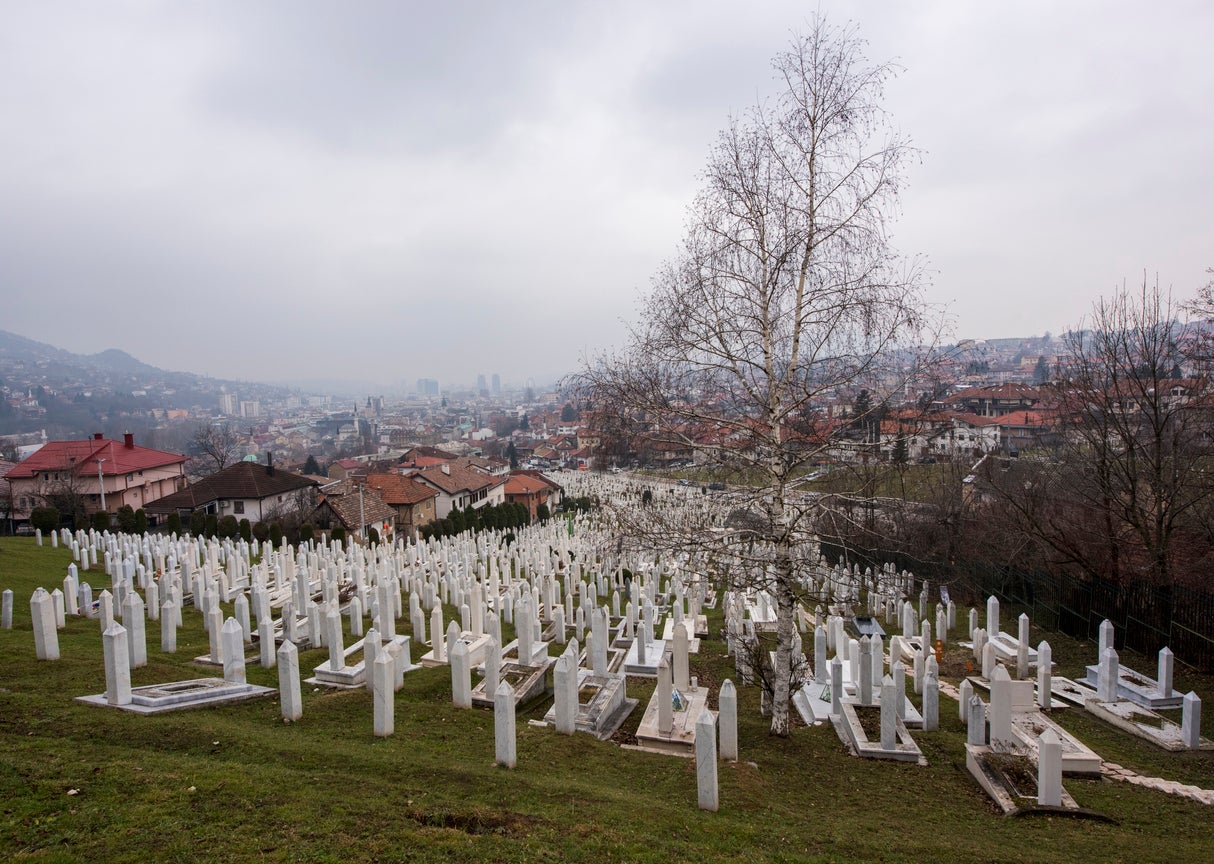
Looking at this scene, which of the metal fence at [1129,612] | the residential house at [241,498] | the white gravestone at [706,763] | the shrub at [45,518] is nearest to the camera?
the white gravestone at [706,763]

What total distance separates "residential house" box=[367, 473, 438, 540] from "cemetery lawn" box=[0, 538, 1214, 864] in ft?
110

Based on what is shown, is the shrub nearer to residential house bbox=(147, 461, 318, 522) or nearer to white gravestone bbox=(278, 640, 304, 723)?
residential house bbox=(147, 461, 318, 522)

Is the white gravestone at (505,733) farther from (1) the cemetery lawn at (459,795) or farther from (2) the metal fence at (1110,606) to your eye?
(2) the metal fence at (1110,606)

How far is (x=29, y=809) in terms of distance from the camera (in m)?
4.41

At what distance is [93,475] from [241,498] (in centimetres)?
898

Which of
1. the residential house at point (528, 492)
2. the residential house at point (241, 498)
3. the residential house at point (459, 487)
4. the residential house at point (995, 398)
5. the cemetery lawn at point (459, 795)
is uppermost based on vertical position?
the residential house at point (995, 398)

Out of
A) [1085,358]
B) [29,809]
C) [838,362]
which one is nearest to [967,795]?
[838,362]

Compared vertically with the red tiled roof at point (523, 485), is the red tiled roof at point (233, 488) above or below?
above

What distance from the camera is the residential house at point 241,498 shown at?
36.8m

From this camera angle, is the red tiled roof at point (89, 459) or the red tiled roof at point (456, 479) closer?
the red tiled roof at point (89, 459)

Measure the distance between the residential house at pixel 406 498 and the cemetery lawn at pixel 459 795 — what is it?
33.6 metres

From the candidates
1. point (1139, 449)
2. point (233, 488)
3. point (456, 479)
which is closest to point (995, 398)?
point (1139, 449)

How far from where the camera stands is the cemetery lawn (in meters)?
4.32

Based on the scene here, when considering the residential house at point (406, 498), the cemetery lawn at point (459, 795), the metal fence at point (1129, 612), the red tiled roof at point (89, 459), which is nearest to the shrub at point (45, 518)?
the red tiled roof at point (89, 459)
